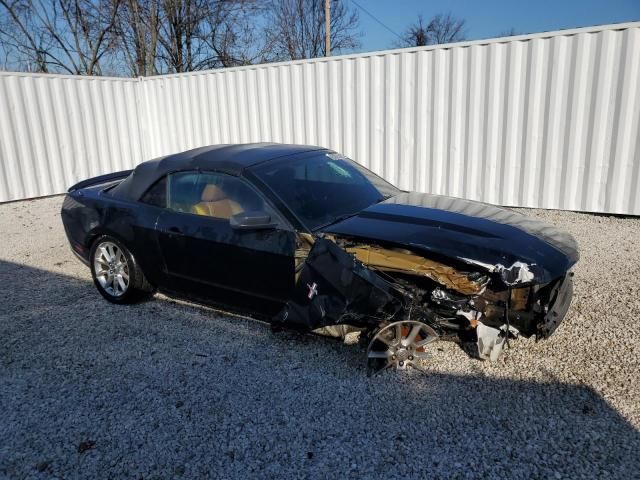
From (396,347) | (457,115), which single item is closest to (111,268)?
(396,347)

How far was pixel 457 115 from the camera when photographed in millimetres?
7648

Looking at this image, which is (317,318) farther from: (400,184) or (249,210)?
(400,184)

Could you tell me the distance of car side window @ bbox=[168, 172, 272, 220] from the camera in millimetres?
3553

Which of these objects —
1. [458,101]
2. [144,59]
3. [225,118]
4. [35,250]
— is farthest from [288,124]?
[144,59]

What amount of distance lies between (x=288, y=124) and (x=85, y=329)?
6.47 metres

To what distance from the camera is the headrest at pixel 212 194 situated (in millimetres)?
3709

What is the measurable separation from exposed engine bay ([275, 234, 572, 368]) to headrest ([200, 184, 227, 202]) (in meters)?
1.03

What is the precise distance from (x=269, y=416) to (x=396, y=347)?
95 centimetres

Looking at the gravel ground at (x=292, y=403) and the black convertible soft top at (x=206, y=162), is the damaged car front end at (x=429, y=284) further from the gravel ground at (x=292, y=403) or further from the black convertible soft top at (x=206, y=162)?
the black convertible soft top at (x=206, y=162)

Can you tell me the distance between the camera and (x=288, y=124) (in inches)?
371

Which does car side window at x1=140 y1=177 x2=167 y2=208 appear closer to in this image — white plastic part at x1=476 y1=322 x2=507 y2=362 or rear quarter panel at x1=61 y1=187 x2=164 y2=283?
rear quarter panel at x1=61 y1=187 x2=164 y2=283

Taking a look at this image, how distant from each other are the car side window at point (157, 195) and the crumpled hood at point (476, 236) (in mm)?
1634

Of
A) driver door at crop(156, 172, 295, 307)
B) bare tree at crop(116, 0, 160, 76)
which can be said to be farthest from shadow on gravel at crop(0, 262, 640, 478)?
bare tree at crop(116, 0, 160, 76)

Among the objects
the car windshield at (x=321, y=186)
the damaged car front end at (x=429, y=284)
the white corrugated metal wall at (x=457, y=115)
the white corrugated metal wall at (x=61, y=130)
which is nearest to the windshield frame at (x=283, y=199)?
the car windshield at (x=321, y=186)
